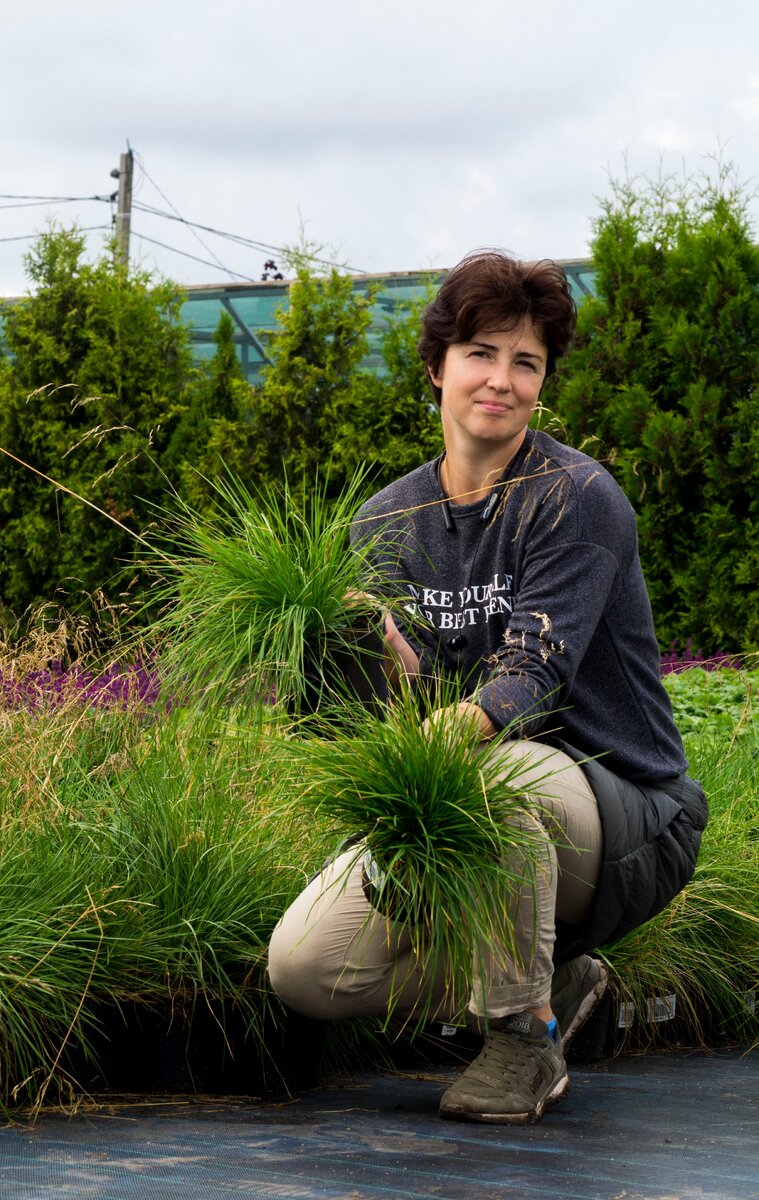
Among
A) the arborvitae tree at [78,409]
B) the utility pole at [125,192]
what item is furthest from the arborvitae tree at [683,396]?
the utility pole at [125,192]

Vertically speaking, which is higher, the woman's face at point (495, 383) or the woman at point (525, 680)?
the woman's face at point (495, 383)

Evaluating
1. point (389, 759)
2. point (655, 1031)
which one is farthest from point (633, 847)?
point (655, 1031)

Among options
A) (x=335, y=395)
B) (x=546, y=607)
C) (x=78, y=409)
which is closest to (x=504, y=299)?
(x=546, y=607)

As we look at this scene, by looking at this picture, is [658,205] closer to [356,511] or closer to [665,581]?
[665,581]

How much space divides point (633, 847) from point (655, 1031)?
82 centimetres

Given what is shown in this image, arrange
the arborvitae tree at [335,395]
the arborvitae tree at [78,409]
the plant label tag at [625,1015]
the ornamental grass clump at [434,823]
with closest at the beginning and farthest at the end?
the ornamental grass clump at [434,823] < the plant label tag at [625,1015] < the arborvitae tree at [335,395] < the arborvitae tree at [78,409]

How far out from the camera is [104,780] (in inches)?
111

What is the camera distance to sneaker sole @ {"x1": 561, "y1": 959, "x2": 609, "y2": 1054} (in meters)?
2.71

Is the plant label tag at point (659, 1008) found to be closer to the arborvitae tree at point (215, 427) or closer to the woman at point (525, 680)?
the woman at point (525, 680)

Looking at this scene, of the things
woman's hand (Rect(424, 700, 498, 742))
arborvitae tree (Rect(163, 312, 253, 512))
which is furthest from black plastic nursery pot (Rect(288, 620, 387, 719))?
arborvitae tree (Rect(163, 312, 253, 512))

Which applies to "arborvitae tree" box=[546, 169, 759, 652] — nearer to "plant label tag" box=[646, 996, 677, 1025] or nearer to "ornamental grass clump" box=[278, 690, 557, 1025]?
"plant label tag" box=[646, 996, 677, 1025]

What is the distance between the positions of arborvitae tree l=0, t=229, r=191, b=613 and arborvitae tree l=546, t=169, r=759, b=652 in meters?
2.72

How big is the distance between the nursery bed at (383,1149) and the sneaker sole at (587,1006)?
0.20 m

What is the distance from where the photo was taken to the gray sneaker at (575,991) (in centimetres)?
267
